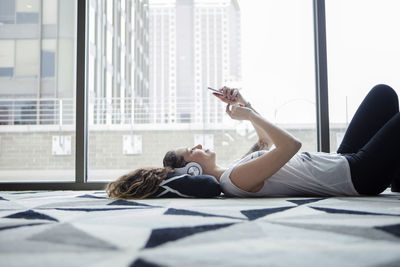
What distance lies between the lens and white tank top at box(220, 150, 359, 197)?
1.66 metres

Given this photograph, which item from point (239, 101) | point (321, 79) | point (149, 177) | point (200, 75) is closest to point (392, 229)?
point (149, 177)

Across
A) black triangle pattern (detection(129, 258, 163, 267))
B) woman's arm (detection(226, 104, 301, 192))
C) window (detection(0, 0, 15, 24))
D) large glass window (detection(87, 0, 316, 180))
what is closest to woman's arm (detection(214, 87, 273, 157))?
woman's arm (detection(226, 104, 301, 192))

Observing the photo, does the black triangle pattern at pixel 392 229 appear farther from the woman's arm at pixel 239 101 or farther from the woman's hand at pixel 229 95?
the woman's hand at pixel 229 95

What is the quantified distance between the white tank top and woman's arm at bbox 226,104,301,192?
68mm

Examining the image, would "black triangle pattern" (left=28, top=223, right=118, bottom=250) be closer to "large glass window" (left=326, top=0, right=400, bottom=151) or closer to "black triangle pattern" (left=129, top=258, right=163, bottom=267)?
"black triangle pattern" (left=129, top=258, right=163, bottom=267)

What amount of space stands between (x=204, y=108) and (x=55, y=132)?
6.32 feet

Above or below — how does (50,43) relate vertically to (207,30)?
below

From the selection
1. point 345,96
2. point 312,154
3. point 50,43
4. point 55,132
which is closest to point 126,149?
point 55,132

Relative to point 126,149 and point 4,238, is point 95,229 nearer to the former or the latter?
point 4,238

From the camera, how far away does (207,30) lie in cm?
528

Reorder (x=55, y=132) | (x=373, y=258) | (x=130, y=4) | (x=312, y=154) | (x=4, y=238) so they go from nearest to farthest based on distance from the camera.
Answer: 1. (x=373, y=258)
2. (x=4, y=238)
3. (x=312, y=154)
4. (x=130, y=4)
5. (x=55, y=132)

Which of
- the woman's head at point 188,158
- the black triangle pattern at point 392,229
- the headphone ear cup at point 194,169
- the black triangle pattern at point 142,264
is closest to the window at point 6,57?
the woman's head at point 188,158

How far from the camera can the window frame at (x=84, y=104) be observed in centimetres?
254

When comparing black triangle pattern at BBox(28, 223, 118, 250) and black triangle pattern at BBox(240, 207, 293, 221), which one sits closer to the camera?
black triangle pattern at BBox(28, 223, 118, 250)
